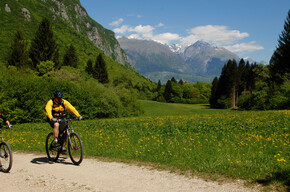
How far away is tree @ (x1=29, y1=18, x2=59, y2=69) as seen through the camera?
7262 cm

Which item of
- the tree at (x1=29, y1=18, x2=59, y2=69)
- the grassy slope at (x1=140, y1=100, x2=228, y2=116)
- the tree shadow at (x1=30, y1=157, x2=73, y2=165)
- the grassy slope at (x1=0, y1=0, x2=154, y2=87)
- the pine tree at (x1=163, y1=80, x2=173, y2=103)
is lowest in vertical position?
the grassy slope at (x1=140, y1=100, x2=228, y2=116)

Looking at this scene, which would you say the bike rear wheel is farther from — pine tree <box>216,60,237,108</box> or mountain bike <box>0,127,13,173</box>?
pine tree <box>216,60,237,108</box>

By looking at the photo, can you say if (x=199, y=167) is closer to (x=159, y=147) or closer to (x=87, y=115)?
(x=159, y=147)

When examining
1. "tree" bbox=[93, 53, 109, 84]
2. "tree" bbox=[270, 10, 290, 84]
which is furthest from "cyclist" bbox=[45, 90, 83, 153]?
"tree" bbox=[93, 53, 109, 84]

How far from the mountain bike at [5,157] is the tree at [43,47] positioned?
7047cm

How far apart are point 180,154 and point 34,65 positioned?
74.4 metres

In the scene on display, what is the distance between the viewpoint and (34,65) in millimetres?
72688

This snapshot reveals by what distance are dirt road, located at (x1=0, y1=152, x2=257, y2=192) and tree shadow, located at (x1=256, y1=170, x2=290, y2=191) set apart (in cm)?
58

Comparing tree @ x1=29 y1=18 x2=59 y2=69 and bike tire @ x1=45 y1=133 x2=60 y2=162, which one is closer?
bike tire @ x1=45 y1=133 x2=60 y2=162

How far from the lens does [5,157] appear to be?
28.0ft

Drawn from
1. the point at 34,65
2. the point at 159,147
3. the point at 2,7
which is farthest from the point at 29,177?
the point at 2,7

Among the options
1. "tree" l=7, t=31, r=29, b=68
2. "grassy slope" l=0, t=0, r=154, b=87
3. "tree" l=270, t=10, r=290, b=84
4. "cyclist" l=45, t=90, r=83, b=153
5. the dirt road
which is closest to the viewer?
the dirt road

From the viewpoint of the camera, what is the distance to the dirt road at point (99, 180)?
630cm

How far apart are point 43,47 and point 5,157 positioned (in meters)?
72.7
